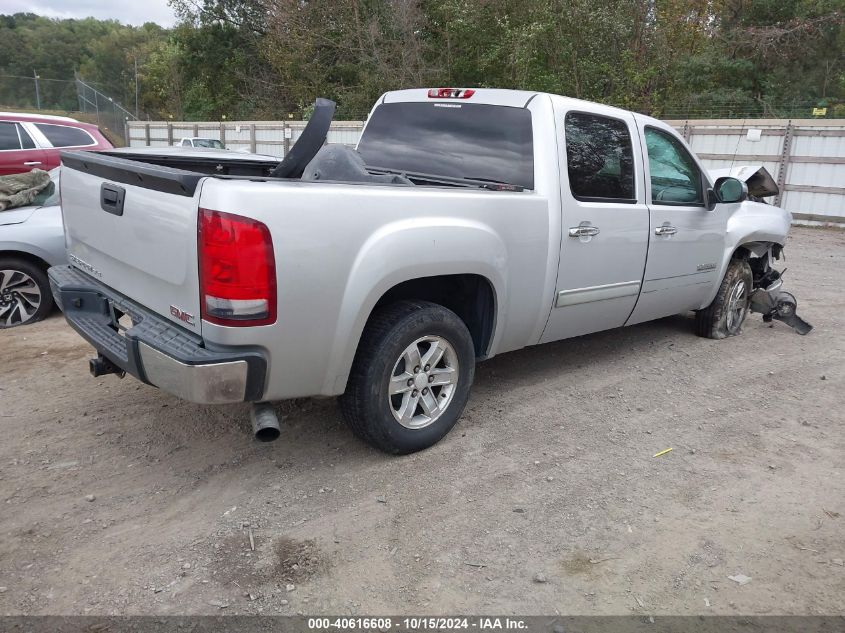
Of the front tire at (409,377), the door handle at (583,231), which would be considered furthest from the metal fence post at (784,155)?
the front tire at (409,377)

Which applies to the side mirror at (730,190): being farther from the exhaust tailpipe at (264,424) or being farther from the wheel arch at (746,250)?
the exhaust tailpipe at (264,424)

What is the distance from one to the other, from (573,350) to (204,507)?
3.46 meters

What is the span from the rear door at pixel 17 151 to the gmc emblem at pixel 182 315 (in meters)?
7.56

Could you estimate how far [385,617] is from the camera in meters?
2.54

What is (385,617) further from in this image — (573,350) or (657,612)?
(573,350)

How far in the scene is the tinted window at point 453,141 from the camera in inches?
166

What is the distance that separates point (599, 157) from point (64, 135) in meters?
8.21

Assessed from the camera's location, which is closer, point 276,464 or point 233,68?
point 276,464

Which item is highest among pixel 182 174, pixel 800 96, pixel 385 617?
pixel 800 96

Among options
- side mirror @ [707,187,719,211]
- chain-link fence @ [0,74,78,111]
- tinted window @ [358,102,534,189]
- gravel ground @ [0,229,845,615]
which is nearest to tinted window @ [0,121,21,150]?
gravel ground @ [0,229,845,615]

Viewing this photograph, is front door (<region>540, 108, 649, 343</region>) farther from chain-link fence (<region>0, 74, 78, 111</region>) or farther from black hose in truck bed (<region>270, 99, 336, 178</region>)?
chain-link fence (<region>0, 74, 78, 111</region>)

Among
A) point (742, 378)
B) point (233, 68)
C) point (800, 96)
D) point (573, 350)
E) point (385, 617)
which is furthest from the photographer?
point (233, 68)

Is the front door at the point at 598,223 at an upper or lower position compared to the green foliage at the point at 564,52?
lower

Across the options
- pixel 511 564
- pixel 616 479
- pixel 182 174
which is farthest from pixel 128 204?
pixel 616 479
